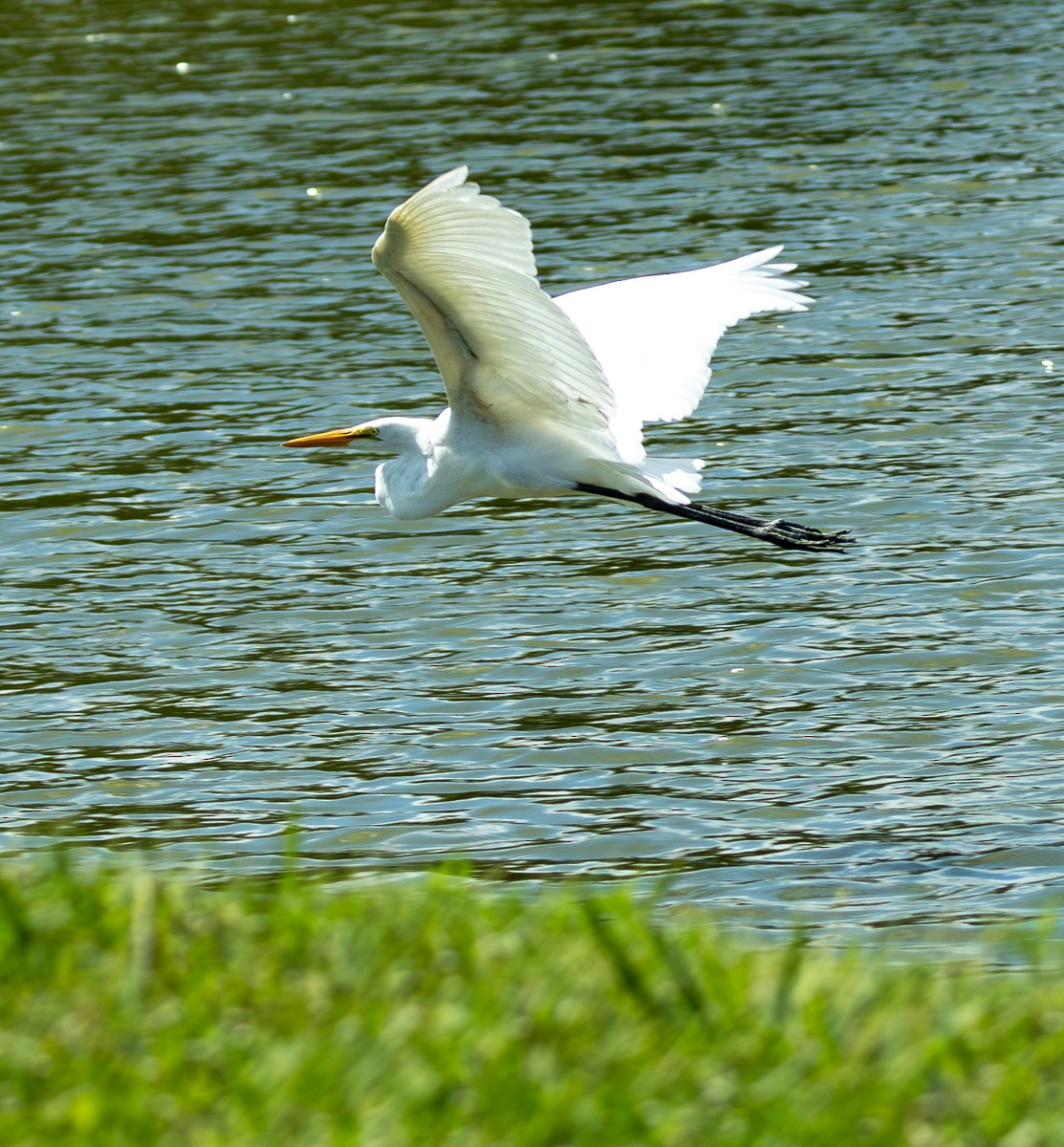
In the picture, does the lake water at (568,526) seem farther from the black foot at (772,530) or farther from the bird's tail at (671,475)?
the bird's tail at (671,475)

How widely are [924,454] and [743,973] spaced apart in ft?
24.3

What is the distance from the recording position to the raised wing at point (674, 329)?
27.8 feet

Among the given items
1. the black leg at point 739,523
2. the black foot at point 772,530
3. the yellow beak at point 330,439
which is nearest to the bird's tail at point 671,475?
the black leg at point 739,523

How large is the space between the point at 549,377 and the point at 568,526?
3.25 meters

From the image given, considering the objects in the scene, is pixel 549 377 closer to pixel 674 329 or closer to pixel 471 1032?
pixel 674 329

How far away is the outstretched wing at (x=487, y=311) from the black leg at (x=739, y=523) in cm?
30

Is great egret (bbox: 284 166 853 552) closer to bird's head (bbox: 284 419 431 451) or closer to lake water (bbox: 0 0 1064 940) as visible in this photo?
bird's head (bbox: 284 419 431 451)

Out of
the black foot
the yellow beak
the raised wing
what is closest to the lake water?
the black foot

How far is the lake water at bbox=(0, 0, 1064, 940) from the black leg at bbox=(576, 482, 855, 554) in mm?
414

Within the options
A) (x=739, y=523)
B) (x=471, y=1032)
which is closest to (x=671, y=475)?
(x=739, y=523)

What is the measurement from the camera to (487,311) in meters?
6.94

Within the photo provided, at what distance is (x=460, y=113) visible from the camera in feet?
65.1

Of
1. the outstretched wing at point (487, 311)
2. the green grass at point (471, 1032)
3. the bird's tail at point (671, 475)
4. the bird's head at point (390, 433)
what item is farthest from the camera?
the bird's head at point (390, 433)

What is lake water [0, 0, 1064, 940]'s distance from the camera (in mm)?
7113
